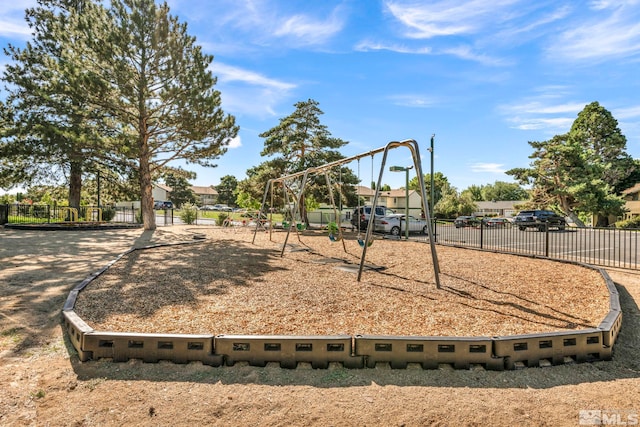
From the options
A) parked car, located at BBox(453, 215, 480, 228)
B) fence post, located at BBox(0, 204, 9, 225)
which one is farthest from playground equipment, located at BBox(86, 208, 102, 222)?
parked car, located at BBox(453, 215, 480, 228)

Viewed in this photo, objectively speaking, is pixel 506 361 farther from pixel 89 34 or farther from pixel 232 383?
pixel 89 34

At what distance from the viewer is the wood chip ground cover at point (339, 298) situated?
4.08 metres

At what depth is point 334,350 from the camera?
3.22 meters

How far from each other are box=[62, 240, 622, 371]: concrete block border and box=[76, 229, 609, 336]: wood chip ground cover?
1.76ft

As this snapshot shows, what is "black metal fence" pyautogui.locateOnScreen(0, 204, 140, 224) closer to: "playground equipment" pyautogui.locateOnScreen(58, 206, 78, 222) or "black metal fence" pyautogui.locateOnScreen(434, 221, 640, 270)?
"playground equipment" pyautogui.locateOnScreen(58, 206, 78, 222)

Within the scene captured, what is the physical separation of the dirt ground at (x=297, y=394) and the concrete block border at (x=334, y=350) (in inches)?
3.3

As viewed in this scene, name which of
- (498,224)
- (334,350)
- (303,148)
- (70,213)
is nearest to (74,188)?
(70,213)

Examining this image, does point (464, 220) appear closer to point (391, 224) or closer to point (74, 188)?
point (391, 224)

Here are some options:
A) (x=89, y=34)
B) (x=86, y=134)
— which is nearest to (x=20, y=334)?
(x=86, y=134)

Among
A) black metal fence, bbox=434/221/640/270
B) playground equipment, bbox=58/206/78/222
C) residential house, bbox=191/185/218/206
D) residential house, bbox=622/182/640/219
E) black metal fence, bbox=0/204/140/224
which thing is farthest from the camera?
residential house, bbox=191/185/218/206

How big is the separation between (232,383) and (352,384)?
3.29 ft

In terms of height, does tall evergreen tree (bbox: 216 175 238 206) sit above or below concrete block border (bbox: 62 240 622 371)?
above

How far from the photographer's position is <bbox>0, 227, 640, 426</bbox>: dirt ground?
8.08 feet

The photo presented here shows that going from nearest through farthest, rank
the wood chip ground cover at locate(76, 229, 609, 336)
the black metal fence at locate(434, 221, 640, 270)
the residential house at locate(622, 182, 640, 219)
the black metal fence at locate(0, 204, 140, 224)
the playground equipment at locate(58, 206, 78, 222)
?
1. the wood chip ground cover at locate(76, 229, 609, 336)
2. the black metal fence at locate(434, 221, 640, 270)
3. the black metal fence at locate(0, 204, 140, 224)
4. the playground equipment at locate(58, 206, 78, 222)
5. the residential house at locate(622, 182, 640, 219)
